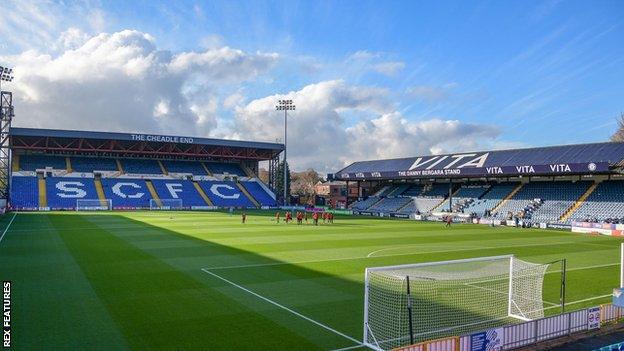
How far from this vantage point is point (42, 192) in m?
59.0

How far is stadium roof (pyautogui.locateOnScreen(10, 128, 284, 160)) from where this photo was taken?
210ft

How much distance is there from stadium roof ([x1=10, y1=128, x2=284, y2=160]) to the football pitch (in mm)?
35759

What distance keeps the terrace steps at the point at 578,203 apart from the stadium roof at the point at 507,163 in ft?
13.1

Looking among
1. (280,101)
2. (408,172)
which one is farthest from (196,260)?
(280,101)

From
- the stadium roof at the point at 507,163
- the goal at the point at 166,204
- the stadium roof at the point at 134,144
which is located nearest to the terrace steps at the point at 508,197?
the stadium roof at the point at 507,163

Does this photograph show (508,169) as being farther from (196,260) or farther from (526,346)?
(526,346)

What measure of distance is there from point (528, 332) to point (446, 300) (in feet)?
12.2

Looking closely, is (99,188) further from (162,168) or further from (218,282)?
(218,282)

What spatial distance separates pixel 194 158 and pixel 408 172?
3905 cm

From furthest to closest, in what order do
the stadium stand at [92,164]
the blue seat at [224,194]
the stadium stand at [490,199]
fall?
1. the blue seat at [224,194]
2. the stadium stand at [92,164]
3. the stadium stand at [490,199]

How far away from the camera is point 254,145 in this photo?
7469 centimetres

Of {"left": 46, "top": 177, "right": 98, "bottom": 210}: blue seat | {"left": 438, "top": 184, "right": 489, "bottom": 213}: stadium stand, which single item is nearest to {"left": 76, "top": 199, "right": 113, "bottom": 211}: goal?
{"left": 46, "top": 177, "right": 98, "bottom": 210}: blue seat

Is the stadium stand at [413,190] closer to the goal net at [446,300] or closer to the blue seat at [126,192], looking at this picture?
the blue seat at [126,192]

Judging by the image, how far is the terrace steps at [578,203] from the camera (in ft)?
141
